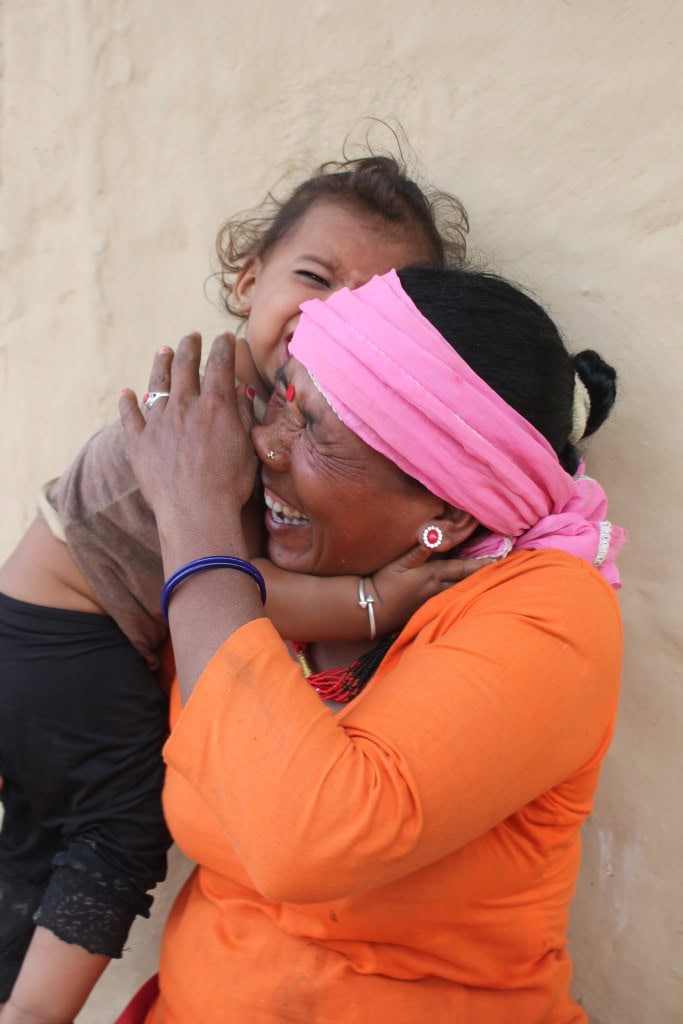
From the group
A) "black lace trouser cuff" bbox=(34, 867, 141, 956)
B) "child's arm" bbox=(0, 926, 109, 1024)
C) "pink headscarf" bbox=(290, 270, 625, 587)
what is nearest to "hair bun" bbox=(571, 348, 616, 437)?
"pink headscarf" bbox=(290, 270, 625, 587)

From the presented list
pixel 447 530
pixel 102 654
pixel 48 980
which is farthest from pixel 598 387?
pixel 48 980

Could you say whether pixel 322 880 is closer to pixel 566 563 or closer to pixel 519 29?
pixel 566 563

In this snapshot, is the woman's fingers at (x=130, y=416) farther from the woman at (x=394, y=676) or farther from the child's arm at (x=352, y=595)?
the child's arm at (x=352, y=595)

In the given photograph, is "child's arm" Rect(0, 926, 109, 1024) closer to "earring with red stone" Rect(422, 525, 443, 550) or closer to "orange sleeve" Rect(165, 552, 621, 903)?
"orange sleeve" Rect(165, 552, 621, 903)

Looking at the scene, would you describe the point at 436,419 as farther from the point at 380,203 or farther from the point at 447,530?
the point at 380,203

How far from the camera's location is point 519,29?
2.16 metres

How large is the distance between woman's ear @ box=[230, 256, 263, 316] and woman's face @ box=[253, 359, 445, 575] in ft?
Answer: 1.73

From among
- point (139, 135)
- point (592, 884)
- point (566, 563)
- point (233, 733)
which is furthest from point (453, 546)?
point (139, 135)

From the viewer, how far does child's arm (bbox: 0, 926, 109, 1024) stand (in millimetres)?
2033

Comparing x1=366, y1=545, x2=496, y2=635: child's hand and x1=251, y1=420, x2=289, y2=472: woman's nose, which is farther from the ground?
x1=251, y1=420, x2=289, y2=472: woman's nose

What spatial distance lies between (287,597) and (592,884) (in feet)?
3.62

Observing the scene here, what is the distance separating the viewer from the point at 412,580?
1865 mm

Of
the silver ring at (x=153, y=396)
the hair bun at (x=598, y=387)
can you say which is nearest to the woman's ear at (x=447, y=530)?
the hair bun at (x=598, y=387)

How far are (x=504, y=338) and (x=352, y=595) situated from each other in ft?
1.99
